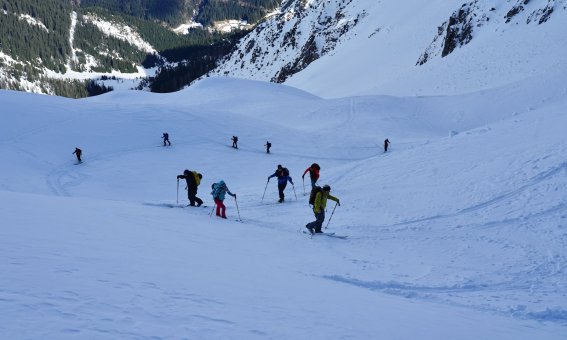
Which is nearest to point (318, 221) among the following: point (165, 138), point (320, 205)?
point (320, 205)

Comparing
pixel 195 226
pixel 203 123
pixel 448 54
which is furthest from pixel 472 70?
pixel 195 226

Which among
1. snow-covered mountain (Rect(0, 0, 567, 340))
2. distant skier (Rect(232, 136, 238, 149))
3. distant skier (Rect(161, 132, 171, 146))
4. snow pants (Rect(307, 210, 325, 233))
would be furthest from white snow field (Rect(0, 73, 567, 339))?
distant skier (Rect(232, 136, 238, 149))

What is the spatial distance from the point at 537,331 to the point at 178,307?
17.9 feet

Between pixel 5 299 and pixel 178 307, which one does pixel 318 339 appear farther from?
pixel 5 299

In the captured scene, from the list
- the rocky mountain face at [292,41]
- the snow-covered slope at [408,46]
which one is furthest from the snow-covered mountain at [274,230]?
the rocky mountain face at [292,41]

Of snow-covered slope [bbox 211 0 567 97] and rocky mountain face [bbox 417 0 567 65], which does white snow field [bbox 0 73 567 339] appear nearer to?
snow-covered slope [bbox 211 0 567 97]

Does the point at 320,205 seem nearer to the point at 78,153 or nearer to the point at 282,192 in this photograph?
the point at 282,192

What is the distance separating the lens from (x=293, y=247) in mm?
10836

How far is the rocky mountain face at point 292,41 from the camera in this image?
109 meters

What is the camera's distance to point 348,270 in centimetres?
920

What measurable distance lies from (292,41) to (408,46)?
178 ft

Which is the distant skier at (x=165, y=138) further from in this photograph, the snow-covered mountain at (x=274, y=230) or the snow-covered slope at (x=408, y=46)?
the snow-covered slope at (x=408, y=46)

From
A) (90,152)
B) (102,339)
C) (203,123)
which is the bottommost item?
(102,339)

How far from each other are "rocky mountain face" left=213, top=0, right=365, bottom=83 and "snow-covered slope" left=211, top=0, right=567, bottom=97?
364mm
